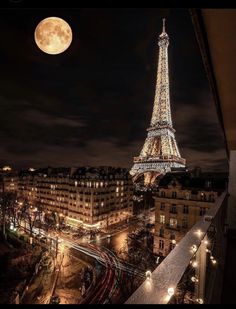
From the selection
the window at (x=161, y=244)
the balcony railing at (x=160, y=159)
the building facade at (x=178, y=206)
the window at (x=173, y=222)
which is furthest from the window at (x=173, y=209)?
the balcony railing at (x=160, y=159)

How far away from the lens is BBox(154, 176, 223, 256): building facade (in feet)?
59.0

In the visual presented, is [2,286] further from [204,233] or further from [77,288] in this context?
[204,233]

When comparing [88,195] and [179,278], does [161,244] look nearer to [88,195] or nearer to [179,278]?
[88,195]

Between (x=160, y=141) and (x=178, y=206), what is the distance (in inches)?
1367

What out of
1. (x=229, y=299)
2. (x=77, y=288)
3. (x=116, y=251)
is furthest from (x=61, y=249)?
(x=229, y=299)

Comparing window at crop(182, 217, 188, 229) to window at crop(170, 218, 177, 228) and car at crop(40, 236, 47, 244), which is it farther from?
car at crop(40, 236, 47, 244)

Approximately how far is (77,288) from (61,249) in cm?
866

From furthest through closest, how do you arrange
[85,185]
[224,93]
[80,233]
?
[85,185], [80,233], [224,93]

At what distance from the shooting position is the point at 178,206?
1878 cm

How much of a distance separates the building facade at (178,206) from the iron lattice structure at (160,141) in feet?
91.3

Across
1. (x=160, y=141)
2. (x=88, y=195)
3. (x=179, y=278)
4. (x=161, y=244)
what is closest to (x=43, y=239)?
(x=88, y=195)

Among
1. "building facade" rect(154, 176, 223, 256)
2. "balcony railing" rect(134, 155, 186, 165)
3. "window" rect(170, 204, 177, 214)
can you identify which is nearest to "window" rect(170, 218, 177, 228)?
"building facade" rect(154, 176, 223, 256)

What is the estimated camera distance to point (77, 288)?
17.8m

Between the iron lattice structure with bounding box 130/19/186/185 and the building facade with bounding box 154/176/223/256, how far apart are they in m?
27.8
